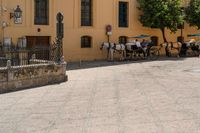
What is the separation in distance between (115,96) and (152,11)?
664 inches

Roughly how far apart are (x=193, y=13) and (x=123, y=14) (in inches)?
240

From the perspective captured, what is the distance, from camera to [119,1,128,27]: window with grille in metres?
29.2

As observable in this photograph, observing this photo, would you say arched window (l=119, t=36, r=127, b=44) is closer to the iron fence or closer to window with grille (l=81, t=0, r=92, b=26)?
window with grille (l=81, t=0, r=92, b=26)

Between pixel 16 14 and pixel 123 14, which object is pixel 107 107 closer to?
pixel 16 14

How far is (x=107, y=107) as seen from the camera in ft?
36.9

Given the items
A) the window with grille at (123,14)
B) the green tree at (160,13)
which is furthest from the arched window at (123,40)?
the green tree at (160,13)

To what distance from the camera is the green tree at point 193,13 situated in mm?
32062

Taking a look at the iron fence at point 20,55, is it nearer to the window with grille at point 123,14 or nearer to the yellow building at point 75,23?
the yellow building at point 75,23

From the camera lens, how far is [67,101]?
1225 centimetres

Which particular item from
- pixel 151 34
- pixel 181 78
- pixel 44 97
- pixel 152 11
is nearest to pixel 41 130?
pixel 44 97

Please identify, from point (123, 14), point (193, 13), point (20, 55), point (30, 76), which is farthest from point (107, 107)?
point (193, 13)

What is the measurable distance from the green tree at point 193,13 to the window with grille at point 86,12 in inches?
351

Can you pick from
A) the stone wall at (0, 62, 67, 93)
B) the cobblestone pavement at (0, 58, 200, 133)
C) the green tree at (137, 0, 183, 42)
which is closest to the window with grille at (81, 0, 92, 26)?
the green tree at (137, 0, 183, 42)

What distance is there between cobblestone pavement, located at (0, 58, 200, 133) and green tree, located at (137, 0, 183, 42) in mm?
11953
